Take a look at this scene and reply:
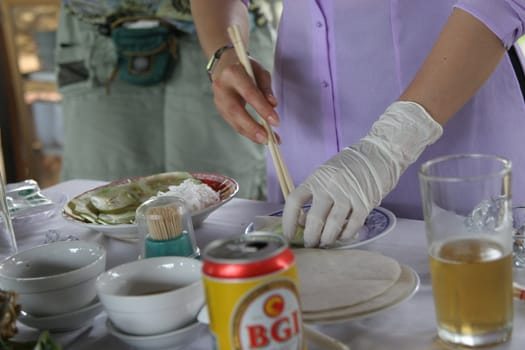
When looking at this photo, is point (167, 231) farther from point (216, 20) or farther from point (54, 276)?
point (216, 20)

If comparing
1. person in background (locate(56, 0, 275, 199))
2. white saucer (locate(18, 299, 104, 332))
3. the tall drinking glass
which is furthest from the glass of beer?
person in background (locate(56, 0, 275, 199))

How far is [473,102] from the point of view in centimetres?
137

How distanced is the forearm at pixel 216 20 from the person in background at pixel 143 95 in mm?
1055

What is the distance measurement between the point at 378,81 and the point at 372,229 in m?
0.41

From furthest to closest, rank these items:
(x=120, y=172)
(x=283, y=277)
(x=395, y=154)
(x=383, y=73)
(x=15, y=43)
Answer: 1. (x=15, y=43)
2. (x=120, y=172)
3. (x=383, y=73)
4. (x=395, y=154)
5. (x=283, y=277)

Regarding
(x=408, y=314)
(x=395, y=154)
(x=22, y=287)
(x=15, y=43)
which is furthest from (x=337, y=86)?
(x=15, y=43)

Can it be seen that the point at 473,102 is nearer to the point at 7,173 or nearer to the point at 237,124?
the point at 237,124

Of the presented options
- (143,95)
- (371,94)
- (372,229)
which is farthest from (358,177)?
(143,95)

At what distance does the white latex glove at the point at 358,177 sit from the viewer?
3.43 feet

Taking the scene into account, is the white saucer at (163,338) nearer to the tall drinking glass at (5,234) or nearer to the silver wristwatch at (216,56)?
the tall drinking glass at (5,234)

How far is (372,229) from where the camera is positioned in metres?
1.11

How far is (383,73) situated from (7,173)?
274 centimetres

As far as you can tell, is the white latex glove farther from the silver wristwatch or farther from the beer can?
the silver wristwatch

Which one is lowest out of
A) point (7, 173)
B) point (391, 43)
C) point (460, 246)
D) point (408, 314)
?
point (7, 173)
